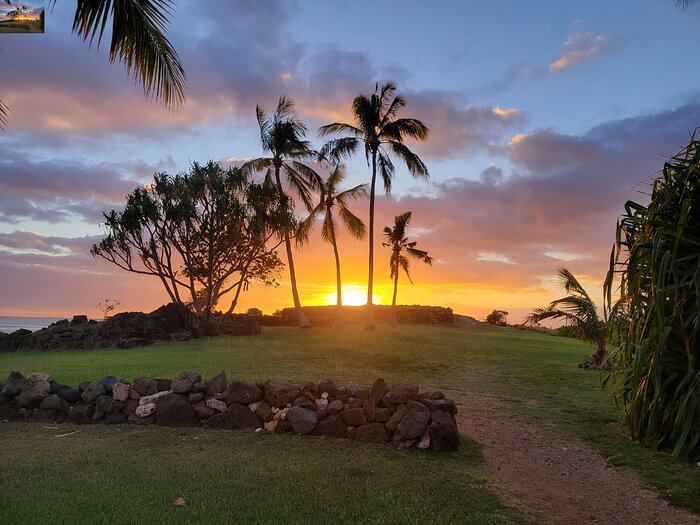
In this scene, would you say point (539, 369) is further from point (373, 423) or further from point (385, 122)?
point (385, 122)

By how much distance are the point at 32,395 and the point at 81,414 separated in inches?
40.0

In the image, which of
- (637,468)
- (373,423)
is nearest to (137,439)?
(373,423)

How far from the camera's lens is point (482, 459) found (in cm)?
709

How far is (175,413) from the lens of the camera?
8.31 meters

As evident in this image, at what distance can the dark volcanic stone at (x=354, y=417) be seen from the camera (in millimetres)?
7730

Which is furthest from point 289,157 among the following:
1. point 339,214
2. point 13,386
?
point 13,386

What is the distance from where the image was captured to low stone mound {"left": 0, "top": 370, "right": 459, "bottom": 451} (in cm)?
753

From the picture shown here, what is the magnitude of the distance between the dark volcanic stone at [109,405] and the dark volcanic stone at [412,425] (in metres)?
4.43

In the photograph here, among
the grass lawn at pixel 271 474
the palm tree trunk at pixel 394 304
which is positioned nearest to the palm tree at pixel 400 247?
the palm tree trunk at pixel 394 304

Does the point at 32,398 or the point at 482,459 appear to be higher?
the point at 32,398

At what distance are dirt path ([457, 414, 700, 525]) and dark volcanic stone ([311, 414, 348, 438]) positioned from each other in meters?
2.01

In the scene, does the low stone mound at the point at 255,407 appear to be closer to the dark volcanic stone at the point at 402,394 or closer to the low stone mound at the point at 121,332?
the dark volcanic stone at the point at 402,394

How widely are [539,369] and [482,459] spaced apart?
35.5 ft

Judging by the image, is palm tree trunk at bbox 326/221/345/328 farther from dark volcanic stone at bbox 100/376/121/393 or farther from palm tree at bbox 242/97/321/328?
dark volcanic stone at bbox 100/376/121/393
